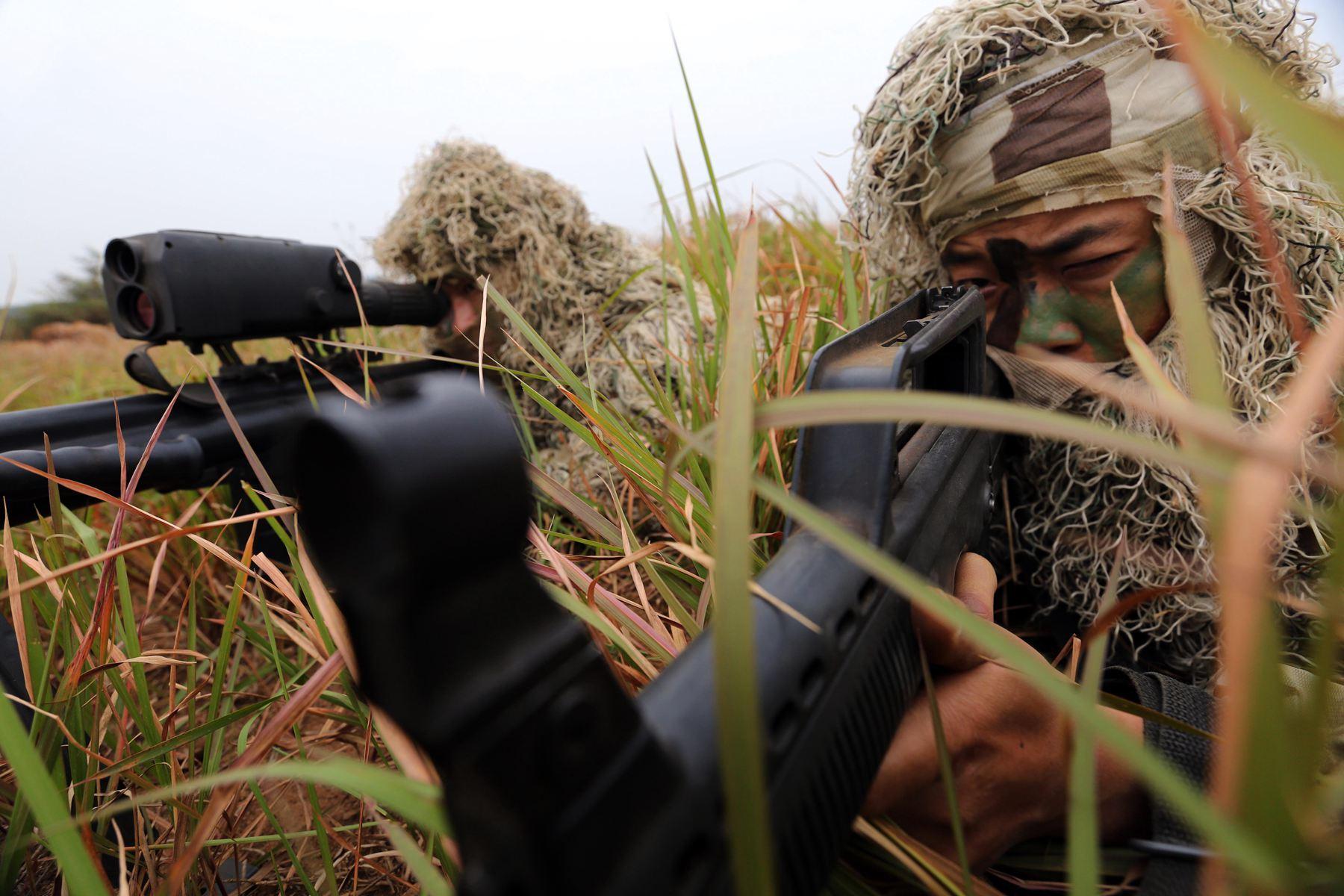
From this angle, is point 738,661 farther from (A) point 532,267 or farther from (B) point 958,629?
(A) point 532,267

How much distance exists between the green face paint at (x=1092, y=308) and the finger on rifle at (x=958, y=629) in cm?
38

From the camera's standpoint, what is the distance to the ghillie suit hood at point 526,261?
170 centimetres

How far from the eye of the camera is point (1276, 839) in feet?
0.77

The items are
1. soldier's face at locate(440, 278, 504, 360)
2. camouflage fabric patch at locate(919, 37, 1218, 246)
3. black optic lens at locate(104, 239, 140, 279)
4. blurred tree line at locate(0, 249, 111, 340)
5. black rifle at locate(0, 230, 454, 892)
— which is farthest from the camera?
blurred tree line at locate(0, 249, 111, 340)

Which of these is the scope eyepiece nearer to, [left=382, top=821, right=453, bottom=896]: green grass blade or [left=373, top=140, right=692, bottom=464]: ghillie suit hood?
[left=373, top=140, right=692, bottom=464]: ghillie suit hood

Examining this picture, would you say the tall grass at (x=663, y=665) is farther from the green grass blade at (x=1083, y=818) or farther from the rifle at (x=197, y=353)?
the rifle at (x=197, y=353)

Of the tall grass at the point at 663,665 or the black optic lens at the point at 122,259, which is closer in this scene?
the tall grass at the point at 663,665

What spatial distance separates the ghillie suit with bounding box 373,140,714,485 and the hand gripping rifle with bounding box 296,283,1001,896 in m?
1.28

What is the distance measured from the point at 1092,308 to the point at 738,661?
2.69 ft

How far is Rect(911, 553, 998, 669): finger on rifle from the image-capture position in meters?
0.49

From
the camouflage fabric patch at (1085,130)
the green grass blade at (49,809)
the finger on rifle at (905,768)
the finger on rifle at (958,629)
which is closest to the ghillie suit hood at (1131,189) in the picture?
the camouflage fabric patch at (1085,130)

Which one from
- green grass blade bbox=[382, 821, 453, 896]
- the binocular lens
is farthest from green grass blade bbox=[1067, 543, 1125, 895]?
the binocular lens

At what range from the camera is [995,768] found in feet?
1.75

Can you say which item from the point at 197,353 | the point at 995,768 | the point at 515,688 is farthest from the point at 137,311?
the point at 995,768
